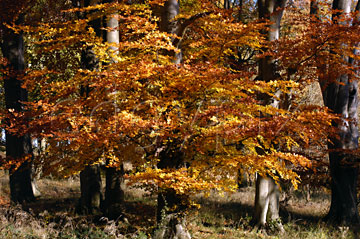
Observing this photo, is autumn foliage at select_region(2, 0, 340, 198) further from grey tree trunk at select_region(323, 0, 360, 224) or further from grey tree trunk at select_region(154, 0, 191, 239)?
grey tree trunk at select_region(323, 0, 360, 224)

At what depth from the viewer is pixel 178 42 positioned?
916 centimetres

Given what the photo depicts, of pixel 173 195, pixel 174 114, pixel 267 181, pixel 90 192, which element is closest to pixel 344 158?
pixel 267 181

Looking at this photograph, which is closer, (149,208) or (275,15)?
(275,15)

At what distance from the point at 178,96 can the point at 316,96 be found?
67.0 feet

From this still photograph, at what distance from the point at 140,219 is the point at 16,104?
22.2 feet

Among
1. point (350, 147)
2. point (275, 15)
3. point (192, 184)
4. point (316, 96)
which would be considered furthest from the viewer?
point (316, 96)

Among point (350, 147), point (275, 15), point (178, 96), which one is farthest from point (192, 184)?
point (350, 147)

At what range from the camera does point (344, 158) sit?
39.5 ft

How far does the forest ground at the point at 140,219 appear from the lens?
7836mm

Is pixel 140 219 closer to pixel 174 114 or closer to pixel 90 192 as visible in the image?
pixel 90 192

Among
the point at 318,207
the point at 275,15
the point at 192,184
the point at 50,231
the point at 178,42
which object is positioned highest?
the point at 275,15

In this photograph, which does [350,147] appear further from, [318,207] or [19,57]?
[19,57]

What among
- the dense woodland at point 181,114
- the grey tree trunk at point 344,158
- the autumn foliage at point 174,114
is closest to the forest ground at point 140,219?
the dense woodland at point 181,114

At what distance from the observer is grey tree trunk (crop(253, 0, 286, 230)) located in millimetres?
10305
